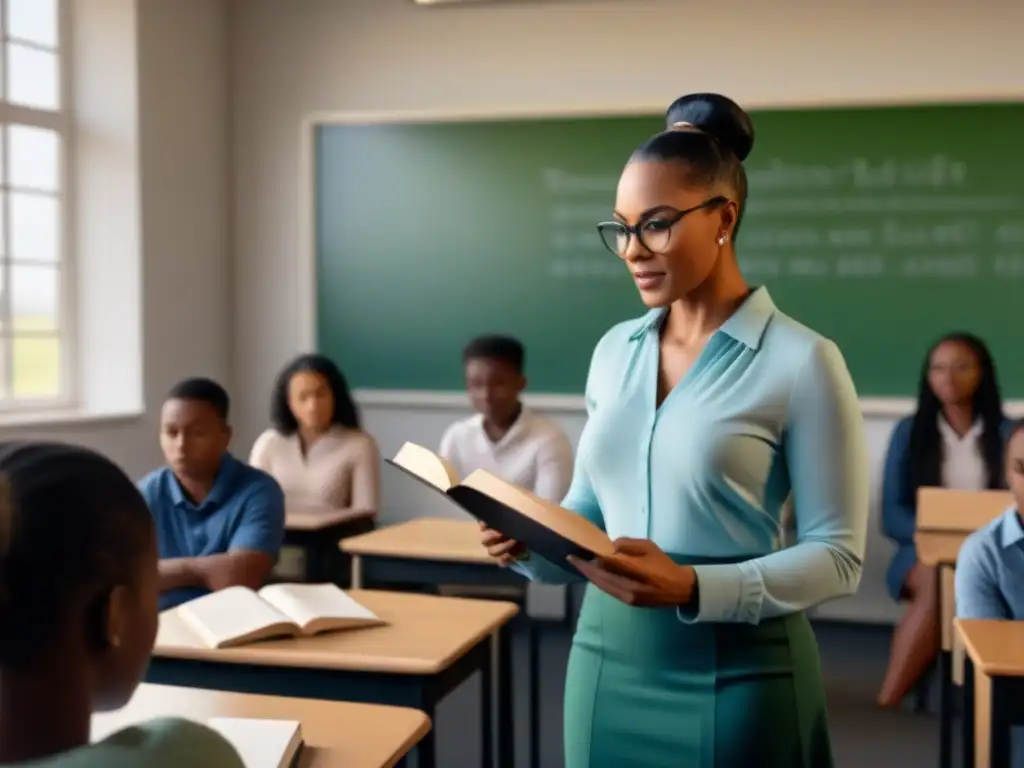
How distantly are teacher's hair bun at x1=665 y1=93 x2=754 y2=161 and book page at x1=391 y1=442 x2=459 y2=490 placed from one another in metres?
0.52

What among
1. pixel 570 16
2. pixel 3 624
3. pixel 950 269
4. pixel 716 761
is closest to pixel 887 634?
pixel 950 269

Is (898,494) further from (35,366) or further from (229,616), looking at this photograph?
(35,366)

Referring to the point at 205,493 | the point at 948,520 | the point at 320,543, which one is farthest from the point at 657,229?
the point at 320,543

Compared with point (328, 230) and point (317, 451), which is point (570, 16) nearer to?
point (328, 230)

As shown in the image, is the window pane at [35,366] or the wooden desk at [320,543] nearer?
the wooden desk at [320,543]

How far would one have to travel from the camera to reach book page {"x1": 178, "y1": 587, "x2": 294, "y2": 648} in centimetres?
216

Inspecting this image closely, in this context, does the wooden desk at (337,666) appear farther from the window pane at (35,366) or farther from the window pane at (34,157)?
the window pane at (34,157)

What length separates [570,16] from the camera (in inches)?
210

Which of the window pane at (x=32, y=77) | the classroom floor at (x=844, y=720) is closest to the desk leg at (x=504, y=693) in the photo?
the classroom floor at (x=844, y=720)

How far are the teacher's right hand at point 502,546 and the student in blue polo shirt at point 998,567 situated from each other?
1.48 metres

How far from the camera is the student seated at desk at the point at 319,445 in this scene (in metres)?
4.52

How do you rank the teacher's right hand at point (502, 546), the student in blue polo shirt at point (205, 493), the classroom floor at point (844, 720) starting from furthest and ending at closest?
the classroom floor at point (844, 720)
the student in blue polo shirt at point (205, 493)
the teacher's right hand at point (502, 546)

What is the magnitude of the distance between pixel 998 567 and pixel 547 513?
167 centimetres

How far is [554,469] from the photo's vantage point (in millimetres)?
4184
